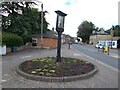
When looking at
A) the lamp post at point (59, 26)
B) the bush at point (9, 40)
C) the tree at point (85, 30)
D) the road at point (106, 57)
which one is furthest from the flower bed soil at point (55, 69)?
the tree at point (85, 30)

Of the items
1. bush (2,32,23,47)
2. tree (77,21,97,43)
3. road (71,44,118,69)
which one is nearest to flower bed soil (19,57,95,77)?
road (71,44,118,69)

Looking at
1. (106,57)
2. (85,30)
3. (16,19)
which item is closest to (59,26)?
(106,57)

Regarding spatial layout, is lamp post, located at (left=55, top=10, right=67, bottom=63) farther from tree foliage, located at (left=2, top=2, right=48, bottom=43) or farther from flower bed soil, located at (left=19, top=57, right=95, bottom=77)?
tree foliage, located at (left=2, top=2, right=48, bottom=43)

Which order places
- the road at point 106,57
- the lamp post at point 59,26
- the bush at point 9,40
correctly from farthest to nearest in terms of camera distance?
the bush at point 9,40 < the road at point 106,57 < the lamp post at point 59,26

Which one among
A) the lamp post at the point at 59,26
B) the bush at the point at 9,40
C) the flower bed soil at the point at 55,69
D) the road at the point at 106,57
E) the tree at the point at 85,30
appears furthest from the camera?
the tree at the point at 85,30

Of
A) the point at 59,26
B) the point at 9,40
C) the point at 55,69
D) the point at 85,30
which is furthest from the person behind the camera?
the point at 85,30

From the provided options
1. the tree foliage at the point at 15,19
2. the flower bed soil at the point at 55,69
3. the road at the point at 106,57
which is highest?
the tree foliage at the point at 15,19

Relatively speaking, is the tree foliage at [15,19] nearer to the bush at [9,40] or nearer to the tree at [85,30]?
the bush at [9,40]

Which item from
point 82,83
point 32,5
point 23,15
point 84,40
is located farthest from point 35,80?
point 84,40

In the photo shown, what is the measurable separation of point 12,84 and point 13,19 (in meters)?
14.4

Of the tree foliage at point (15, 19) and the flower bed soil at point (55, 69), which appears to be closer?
the flower bed soil at point (55, 69)

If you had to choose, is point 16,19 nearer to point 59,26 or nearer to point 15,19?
point 15,19

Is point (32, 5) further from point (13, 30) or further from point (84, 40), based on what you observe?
point (84, 40)

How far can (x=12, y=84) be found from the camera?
139 inches
